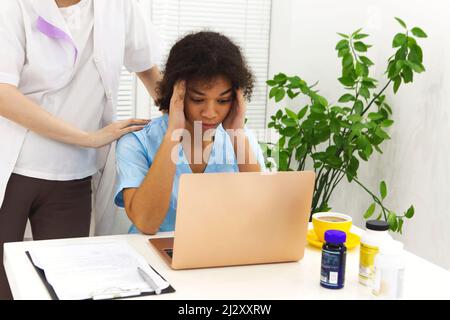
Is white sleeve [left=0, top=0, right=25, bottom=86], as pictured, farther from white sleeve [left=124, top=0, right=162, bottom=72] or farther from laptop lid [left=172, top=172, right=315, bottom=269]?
laptop lid [left=172, top=172, right=315, bottom=269]

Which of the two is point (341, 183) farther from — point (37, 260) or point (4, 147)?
point (37, 260)

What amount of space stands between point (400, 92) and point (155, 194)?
4.80 feet

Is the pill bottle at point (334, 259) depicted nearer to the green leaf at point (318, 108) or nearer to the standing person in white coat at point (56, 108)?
the standing person in white coat at point (56, 108)

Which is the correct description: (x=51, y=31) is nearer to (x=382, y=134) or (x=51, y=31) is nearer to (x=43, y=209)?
(x=43, y=209)

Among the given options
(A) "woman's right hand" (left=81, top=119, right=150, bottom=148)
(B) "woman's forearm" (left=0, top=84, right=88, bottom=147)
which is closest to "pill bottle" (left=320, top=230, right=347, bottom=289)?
(A) "woman's right hand" (left=81, top=119, right=150, bottom=148)

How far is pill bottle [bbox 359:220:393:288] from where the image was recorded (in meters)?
1.13

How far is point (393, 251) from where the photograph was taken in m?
1.08

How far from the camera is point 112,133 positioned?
1676mm

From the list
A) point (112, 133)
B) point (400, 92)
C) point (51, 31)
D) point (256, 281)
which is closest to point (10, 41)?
point (51, 31)

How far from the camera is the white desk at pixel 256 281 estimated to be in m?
1.10

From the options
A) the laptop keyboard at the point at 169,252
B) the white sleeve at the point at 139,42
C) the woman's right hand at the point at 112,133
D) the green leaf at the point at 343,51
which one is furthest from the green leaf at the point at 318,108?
the laptop keyboard at the point at 169,252

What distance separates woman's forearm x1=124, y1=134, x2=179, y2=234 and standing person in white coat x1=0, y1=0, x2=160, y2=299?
18 cm

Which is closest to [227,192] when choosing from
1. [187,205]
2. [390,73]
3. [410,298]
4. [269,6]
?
[187,205]

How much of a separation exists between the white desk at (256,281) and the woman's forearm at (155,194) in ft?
0.48
